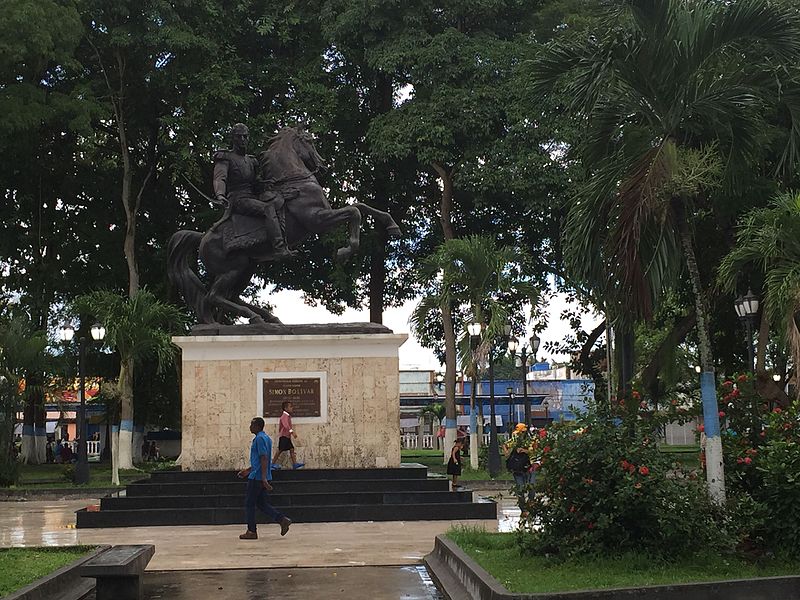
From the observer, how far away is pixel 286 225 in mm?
19578

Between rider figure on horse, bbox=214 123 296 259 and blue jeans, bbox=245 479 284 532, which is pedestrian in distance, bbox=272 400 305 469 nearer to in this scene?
rider figure on horse, bbox=214 123 296 259

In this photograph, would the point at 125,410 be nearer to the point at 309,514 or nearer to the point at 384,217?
the point at 384,217

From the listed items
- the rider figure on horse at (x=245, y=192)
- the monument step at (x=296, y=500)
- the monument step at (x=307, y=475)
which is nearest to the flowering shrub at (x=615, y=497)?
the monument step at (x=296, y=500)

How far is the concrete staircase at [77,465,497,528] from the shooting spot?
1667cm

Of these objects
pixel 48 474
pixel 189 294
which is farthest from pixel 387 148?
pixel 48 474

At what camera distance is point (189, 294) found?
20.2 meters

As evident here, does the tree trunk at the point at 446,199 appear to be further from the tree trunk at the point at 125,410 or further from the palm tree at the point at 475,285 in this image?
the tree trunk at the point at 125,410

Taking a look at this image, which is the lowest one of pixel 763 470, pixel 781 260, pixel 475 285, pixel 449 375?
pixel 763 470

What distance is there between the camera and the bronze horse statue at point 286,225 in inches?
763

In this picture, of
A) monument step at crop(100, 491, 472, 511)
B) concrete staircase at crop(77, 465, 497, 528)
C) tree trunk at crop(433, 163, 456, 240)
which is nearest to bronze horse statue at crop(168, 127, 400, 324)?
concrete staircase at crop(77, 465, 497, 528)

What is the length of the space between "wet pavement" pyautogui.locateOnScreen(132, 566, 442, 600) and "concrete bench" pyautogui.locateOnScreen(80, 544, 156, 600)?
0.22m

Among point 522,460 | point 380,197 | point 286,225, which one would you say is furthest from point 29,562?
point 380,197

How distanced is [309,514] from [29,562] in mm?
6507

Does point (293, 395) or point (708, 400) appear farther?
point (293, 395)
